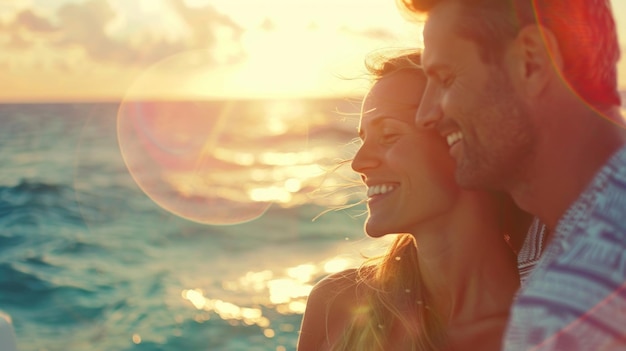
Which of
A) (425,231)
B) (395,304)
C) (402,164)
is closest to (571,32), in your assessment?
(402,164)

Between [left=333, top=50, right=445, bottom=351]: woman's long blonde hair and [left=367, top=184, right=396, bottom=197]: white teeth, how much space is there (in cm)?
33

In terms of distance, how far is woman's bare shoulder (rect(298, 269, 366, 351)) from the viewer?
3262 mm

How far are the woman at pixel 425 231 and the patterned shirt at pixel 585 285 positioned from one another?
1066mm

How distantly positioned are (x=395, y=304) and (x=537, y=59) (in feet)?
4.42

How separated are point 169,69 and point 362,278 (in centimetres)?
6234

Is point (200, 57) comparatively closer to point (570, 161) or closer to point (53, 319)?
point (53, 319)

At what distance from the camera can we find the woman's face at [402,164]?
9.57 ft

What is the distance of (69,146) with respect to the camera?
35250 mm

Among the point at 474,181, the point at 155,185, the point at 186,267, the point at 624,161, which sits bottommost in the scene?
the point at 155,185

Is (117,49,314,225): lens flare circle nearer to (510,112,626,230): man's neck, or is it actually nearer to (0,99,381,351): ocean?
(0,99,381,351): ocean

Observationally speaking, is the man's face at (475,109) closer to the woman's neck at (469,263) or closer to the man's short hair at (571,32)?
the man's short hair at (571,32)

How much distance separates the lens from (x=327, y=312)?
10.7ft

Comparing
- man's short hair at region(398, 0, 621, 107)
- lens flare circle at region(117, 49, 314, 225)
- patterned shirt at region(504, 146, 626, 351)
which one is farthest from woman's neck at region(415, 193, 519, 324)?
lens flare circle at region(117, 49, 314, 225)

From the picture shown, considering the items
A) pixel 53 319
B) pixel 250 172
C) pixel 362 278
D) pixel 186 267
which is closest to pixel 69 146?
pixel 250 172
